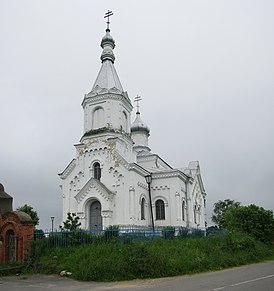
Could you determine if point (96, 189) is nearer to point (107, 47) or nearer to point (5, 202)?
point (5, 202)

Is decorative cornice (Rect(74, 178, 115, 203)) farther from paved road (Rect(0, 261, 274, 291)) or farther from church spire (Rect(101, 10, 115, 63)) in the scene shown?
paved road (Rect(0, 261, 274, 291))

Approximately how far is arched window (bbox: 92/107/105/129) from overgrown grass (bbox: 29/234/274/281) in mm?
15704

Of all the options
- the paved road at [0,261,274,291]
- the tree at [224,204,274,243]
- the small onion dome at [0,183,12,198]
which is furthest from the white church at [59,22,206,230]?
the paved road at [0,261,274,291]

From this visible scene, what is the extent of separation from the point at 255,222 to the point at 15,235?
16.7m

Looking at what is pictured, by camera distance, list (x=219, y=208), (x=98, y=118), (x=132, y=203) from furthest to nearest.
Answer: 1. (x=219, y=208)
2. (x=98, y=118)
3. (x=132, y=203)

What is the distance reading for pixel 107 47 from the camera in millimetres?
33812

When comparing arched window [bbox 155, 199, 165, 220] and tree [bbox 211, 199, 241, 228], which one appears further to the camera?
tree [bbox 211, 199, 241, 228]

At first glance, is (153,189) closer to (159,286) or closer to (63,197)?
(63,197)

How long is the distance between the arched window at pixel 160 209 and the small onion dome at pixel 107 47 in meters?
14.0

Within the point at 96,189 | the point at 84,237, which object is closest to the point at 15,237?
the point at 84,237

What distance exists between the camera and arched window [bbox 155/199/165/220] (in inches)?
1184

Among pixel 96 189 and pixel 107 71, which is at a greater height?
pixel 107 71

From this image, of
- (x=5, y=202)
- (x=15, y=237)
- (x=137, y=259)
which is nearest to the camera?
(x=137, y=259)

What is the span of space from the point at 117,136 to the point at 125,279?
17.3 meters
